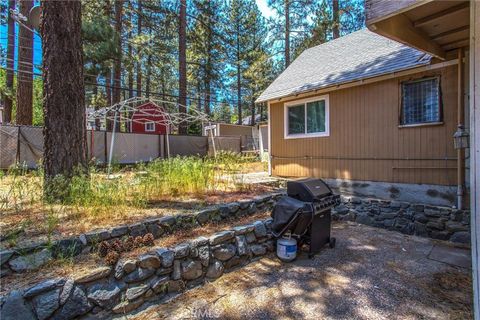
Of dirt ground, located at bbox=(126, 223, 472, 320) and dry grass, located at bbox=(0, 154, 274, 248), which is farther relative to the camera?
dry grass, located at bbox=(0, 154, 274, 248)

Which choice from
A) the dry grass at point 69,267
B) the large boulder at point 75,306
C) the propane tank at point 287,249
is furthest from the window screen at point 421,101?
the large boulder at point 75,306

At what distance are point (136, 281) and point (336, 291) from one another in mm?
2085

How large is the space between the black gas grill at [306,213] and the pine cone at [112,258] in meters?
1.99

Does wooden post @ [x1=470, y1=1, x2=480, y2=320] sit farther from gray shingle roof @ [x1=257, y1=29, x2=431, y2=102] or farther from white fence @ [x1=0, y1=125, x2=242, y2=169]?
white fence @ [x1=0, y1=125, x2=242, y2=169]

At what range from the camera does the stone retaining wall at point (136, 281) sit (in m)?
2.15

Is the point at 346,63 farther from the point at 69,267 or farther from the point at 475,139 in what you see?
the point at 69,267

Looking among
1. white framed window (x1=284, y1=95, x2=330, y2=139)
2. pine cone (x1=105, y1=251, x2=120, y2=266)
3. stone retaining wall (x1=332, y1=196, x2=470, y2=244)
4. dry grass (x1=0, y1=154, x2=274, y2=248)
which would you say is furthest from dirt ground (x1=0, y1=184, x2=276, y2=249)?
white framed window (x1=284, y1=95, x2=330, y2=139)

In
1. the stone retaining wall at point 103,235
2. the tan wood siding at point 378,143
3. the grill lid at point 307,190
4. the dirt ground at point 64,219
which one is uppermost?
the tan wood siding at point 378,143

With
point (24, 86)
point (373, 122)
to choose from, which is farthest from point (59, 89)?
point (24, 86)

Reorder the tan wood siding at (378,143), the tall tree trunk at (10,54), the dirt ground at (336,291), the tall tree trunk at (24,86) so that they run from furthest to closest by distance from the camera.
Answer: the tall tree trunk at (10,54)
the tall tree trunk at (24,86)
the tan wood siding at (378,143)
the dirt ground at (336,291)

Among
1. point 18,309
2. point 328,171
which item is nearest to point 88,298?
point 18,309

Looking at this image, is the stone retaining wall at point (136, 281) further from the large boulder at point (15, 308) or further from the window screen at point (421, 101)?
the window screen at point (421, 101)

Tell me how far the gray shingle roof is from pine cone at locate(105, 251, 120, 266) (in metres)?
5.42

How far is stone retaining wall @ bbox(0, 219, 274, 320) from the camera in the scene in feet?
7.06
